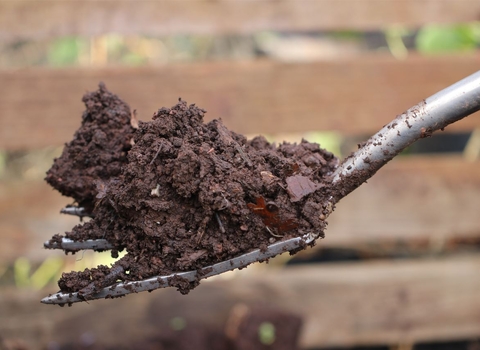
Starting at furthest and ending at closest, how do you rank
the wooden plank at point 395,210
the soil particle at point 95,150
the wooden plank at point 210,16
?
the wooden plank at point 395,210 < the wooden plank at point 210,16 < the soil particle at point 95,150

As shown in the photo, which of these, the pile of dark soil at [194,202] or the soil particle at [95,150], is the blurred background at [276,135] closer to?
the soil particle at [95,150]

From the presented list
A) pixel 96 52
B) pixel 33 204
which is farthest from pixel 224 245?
pixel 96 52

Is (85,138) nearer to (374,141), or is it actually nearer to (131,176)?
(131,176)

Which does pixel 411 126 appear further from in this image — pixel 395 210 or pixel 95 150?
pixel 395 210

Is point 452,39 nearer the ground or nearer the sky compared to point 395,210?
nearer the sky

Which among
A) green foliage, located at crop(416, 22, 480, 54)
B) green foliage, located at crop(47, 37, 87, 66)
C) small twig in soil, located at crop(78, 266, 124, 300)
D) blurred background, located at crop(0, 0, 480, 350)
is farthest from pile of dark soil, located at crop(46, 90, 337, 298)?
green foliage, located at crop(47, 37, 87, 66)

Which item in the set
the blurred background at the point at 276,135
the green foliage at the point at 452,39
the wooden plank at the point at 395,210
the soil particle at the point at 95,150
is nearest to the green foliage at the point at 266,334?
the blurred background at the point at 276,135

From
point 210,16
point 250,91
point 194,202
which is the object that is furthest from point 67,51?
point 194,202
